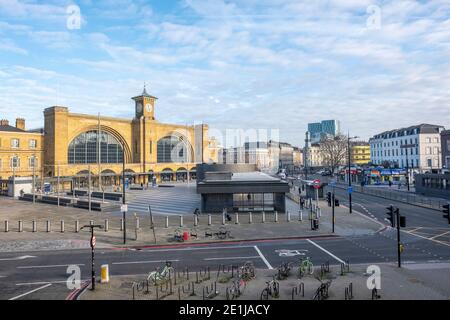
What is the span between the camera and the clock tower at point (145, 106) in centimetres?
8419

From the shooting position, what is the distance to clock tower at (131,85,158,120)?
84.2 metres

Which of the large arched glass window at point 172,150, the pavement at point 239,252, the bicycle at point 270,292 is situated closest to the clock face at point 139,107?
the large arched glass window at point 172,150

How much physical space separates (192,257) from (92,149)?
194ft

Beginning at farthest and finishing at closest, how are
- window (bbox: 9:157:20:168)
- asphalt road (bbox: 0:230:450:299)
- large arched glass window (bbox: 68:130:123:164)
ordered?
1. large arched glass window (bbox: 68:130:123:164)
2. window (bbox: 9:157:20:168)
3. asphalt road (bbox: 0:230:450:299)

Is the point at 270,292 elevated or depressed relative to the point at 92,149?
depressed

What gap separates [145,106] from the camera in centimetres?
8450

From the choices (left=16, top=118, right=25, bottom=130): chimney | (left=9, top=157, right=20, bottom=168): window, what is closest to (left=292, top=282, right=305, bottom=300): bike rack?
(left=9, top=157, right=20, bottom=168): window

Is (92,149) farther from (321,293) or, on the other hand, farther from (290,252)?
(321,293)

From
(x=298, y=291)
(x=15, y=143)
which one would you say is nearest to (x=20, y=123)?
(x=15, y=143)

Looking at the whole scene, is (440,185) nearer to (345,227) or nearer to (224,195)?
(345,227)

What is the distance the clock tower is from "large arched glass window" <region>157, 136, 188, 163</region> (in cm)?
821

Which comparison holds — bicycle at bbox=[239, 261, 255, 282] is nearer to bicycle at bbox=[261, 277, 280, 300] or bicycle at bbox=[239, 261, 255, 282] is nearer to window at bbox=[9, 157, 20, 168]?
bicycle at bbox=[261, 277, 280, 300]

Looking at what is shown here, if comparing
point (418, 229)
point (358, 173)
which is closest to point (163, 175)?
point (358, 173)

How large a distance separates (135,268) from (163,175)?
73.0m
